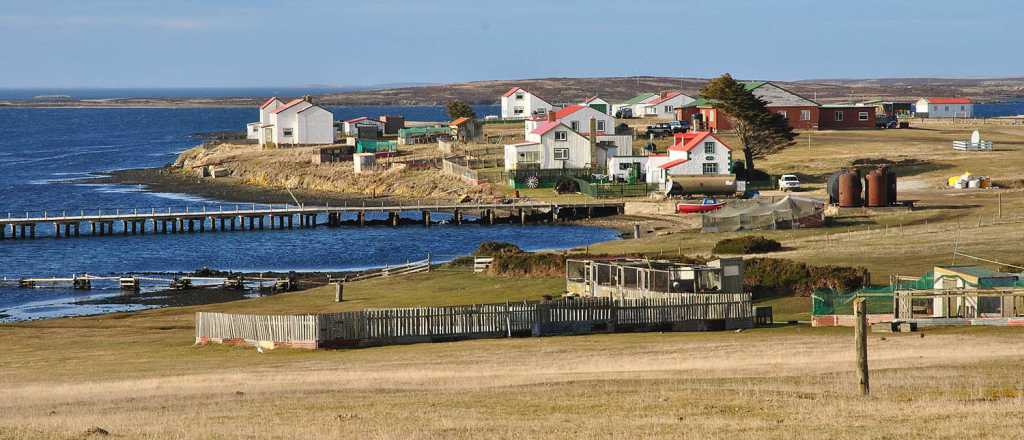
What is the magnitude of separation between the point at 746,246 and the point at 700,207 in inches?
1146

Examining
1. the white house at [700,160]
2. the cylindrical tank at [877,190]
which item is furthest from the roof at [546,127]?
the cylindrical tank at [877,190]

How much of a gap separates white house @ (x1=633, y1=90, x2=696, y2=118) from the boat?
74.2 metres

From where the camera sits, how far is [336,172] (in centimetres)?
13012

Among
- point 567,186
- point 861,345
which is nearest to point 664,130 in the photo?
point 567,186

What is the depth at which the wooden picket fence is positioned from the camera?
41.6 meters

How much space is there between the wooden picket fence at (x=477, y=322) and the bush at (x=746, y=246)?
1864 centimetres

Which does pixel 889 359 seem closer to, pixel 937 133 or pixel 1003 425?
pixel 1003 425

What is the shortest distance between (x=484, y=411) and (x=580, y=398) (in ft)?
7.83

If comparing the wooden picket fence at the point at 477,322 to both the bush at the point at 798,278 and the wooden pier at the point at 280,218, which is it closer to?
the bush at the point at 798,278

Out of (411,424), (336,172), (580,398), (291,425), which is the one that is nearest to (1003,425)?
(580,398)

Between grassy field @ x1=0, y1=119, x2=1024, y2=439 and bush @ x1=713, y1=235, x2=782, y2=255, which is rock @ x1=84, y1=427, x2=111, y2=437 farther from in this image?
bush @ x1=713, y1=235, x2=782, y2=255

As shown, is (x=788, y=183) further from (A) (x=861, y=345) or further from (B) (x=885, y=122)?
Result: (A) (x=861, y=345)

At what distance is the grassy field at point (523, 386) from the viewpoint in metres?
27.5

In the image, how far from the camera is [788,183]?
100250 millimetres
